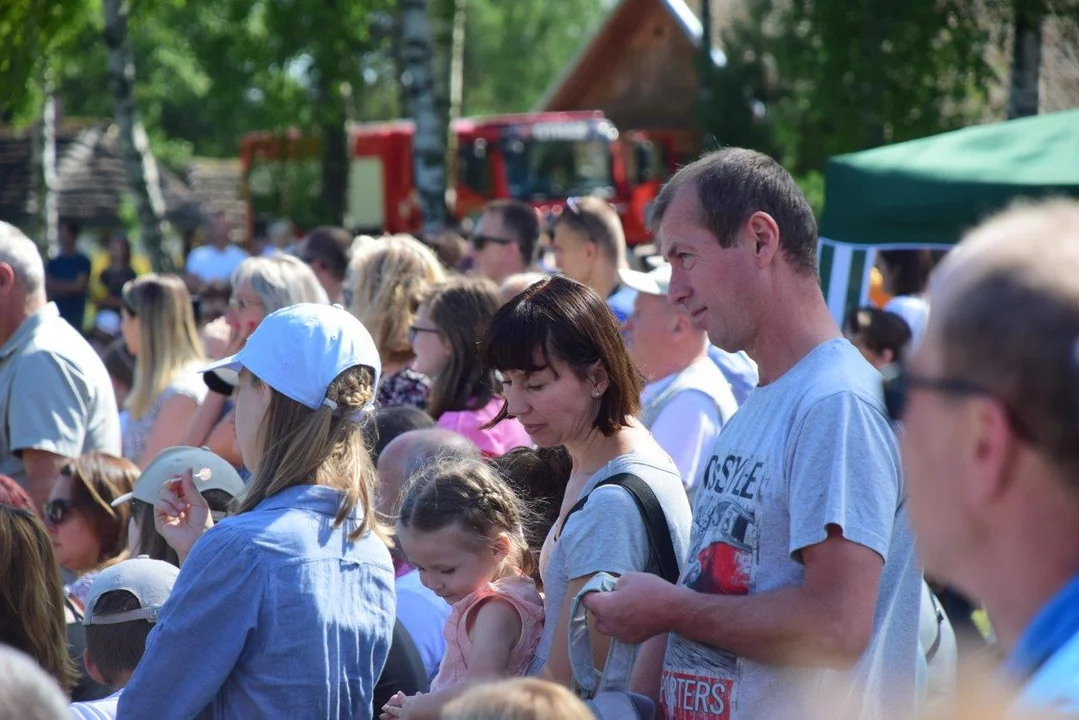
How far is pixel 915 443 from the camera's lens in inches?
55.0

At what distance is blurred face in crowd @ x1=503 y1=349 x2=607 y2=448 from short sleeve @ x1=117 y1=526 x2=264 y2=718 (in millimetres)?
707

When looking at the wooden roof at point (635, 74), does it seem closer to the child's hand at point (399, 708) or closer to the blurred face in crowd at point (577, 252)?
the blurred face in crowd at point (577, 252)

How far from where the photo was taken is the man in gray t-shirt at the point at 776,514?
7.48 feet

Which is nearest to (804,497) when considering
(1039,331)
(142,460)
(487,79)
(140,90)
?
(1039,331)

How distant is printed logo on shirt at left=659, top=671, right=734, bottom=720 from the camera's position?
2.43 metres

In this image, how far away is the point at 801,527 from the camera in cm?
229

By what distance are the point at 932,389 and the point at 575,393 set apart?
64.4 inches

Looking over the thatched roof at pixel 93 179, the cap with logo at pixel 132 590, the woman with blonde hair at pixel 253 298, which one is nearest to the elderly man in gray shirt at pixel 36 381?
the woman with blonde hair at pixel 253 298

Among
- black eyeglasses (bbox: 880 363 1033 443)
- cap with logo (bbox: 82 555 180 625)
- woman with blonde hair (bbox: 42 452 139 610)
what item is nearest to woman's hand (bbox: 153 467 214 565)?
cap with logo (bbox: 82 555 180 625)

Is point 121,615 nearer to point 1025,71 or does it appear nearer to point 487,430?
point 487,430

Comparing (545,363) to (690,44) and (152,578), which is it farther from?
(690,44)

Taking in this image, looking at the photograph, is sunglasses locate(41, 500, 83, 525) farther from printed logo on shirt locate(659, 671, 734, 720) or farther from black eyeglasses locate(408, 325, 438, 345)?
printed logo on shirt locate(659, 671, 734, 720)

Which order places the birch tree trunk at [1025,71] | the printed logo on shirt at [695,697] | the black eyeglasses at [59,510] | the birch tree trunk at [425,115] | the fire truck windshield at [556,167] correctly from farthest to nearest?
the fire truck windshield at [556,167], the birch tree trunk at [425,115], the birch tree trunk at [1025,71], the black eyeglasses at [59,510], the printed logo on shirt at [695,697]

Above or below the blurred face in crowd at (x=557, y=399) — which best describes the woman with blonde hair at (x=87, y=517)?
below
